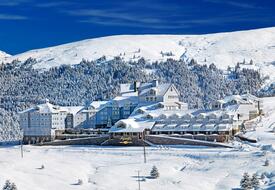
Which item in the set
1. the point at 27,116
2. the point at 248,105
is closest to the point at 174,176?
the point at 248,105

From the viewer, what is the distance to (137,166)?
315 feet

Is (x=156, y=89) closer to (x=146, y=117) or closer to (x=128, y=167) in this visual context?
(x=146, y=117)

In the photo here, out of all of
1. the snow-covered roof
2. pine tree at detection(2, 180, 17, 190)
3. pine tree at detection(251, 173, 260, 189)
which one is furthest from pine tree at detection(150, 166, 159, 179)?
the snow-covered roof

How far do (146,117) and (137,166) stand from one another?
30.3 metres

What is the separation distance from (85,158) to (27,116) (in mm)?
33771

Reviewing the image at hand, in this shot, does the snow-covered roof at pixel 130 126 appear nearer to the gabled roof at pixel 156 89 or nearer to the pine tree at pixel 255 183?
the gabled roof at pixel 156 89

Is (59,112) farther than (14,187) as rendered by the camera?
Yes

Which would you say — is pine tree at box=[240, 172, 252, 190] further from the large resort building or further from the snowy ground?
the large resort building

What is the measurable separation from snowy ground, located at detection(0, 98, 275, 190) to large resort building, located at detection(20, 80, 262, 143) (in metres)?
5.89

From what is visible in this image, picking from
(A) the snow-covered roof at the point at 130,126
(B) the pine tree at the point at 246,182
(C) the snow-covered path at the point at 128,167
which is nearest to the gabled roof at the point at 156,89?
(A) the snow-covered roof at the point at 130,126

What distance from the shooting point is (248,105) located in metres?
129

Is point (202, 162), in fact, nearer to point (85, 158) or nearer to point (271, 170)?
point (271, 170)

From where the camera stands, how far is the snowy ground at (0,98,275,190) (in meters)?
83.0

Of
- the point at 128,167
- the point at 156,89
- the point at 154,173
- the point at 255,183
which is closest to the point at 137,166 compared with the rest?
the point at 128,167
